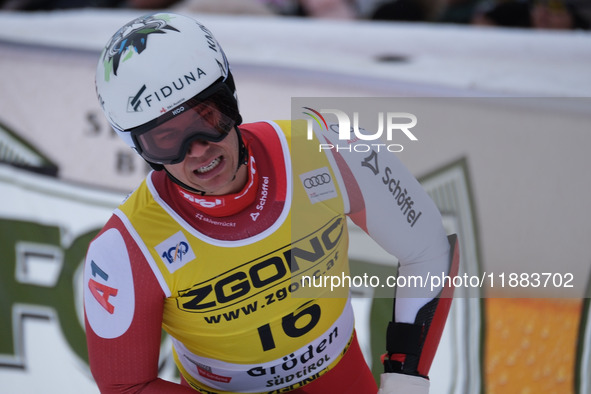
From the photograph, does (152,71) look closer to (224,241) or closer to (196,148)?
(196,148)

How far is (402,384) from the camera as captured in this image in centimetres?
177

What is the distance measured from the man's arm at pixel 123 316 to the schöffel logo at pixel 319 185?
1.54 ft

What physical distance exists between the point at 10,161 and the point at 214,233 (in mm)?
2254

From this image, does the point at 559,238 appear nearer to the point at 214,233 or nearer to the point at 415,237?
the point at 415,237

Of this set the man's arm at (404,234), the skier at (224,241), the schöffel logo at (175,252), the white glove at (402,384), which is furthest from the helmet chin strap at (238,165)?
the white glove at (402,384)

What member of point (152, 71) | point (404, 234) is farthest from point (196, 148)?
point (404, 234)

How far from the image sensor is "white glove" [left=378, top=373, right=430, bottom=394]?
5.78ft

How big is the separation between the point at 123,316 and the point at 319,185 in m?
0.61

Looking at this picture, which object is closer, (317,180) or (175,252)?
(175,252)

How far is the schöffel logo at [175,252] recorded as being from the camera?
5.37 feet

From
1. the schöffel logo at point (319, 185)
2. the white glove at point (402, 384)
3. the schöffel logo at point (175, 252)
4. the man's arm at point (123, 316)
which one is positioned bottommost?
the white glove at point (402, 384)

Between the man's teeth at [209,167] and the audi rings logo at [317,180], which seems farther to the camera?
the audi rings logo at [317,180]

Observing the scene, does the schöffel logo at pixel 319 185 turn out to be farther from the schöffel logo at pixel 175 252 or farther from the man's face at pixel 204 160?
the schöffel logo at pixel 175 252

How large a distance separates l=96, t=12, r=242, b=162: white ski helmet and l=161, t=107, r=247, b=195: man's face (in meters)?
0.04
